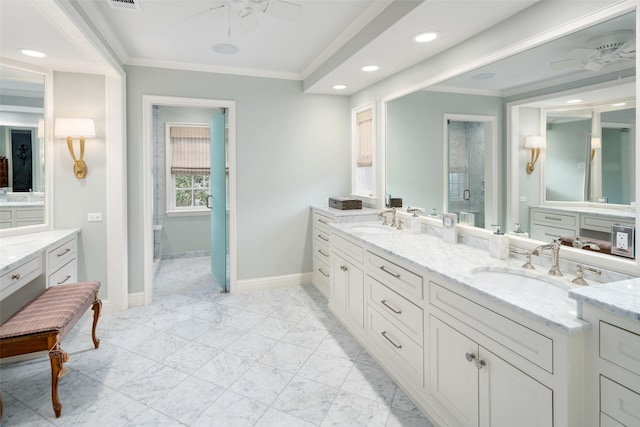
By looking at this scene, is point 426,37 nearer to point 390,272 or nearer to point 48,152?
point 390,272

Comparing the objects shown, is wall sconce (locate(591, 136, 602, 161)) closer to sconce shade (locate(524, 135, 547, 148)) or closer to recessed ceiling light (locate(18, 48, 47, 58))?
sconce shade (locate(524, 135, 547, 148))

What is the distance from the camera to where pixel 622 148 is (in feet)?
5.29

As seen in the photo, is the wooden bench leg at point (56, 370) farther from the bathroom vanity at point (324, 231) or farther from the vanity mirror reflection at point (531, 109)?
the vanity mirror reflection at point (531, 109)

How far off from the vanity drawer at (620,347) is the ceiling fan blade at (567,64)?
1.31 meters

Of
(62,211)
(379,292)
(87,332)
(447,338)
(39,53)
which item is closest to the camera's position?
(447,338)

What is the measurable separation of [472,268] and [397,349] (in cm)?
76

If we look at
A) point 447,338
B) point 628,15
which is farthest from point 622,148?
point 447,338

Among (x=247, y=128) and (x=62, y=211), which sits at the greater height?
(x=247, y=128)

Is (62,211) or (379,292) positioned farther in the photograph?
(62,211)

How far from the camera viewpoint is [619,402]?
1.10 m

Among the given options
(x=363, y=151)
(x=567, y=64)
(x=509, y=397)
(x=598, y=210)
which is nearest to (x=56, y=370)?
(x=509, y=397)

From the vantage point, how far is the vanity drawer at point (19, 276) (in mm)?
2073

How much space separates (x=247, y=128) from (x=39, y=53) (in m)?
1.89

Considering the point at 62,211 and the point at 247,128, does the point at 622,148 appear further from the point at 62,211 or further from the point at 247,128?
the point at 62,211
